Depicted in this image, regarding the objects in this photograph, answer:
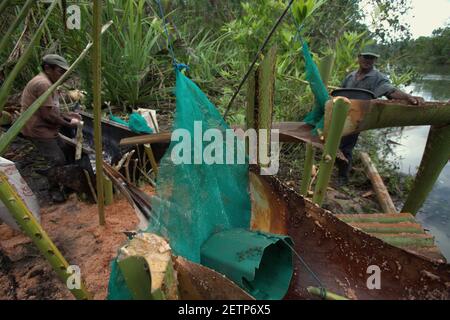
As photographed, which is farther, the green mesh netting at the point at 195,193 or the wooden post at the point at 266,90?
the wooden post at the point at 266,90

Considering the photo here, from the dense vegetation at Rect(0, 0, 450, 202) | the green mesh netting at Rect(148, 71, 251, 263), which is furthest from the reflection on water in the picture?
the green mesh netting at Rect(148, 71, 251, 263)

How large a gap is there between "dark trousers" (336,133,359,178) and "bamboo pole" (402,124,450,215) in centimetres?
155

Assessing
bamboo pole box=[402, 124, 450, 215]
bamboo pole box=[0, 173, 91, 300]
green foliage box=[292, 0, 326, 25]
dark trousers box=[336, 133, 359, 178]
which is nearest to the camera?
bamboo pole box=[0, 173, 91, 300]

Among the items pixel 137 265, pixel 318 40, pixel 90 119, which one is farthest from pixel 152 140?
pixel 318 40

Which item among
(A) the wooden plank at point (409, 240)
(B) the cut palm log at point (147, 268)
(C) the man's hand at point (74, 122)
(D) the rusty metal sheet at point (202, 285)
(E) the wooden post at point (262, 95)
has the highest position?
(E) the wooden post at point (262, 95)

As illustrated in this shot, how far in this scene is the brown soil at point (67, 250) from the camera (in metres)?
2.09

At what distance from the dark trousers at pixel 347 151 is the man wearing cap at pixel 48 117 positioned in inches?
127

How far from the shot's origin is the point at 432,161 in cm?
250

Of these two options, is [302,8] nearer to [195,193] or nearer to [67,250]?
[195,193]

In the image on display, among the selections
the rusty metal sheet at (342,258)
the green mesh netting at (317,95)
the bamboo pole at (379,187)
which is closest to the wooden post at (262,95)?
the rusty metal sheet at (342,258)

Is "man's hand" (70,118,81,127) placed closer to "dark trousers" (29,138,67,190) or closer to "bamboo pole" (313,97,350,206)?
"dark trousers" (29,138,67,190)

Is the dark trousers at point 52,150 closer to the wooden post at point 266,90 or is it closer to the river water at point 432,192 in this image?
the wooden post at point 266,90

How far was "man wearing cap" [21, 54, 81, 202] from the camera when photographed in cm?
310

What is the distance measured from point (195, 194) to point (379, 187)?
3.43m
